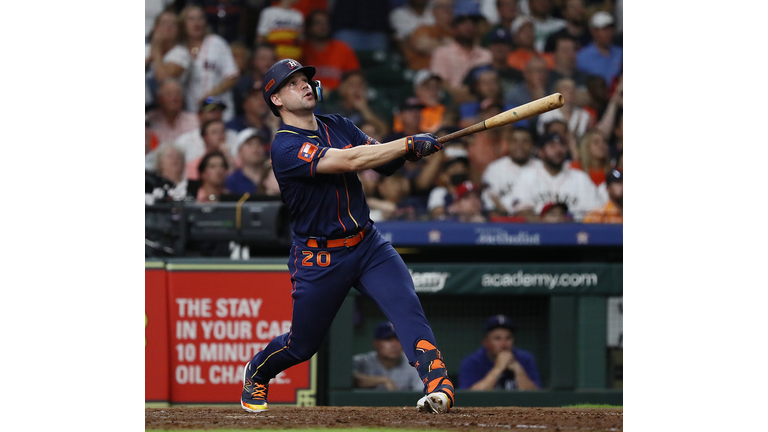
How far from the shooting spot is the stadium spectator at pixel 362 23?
333 inches

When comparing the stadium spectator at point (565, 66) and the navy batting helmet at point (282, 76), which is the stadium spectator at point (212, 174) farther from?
the stadium spectator at point (565, 66)

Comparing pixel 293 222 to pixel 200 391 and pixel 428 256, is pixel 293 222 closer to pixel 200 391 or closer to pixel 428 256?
pixel 200 391

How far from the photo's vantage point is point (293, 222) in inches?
155

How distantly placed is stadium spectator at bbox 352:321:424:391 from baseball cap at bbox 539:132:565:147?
101 inches

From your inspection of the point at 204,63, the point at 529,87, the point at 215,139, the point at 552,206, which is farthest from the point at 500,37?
the point at 215,139

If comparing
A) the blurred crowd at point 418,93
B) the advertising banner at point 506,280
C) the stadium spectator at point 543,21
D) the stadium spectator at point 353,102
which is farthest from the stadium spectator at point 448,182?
the stadium spectator at point 543,21

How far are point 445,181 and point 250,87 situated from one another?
2.08 m

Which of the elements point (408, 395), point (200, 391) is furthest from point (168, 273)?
point (408, 395)

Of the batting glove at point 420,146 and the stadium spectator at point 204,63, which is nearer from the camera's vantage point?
the batting glove at point 420,146

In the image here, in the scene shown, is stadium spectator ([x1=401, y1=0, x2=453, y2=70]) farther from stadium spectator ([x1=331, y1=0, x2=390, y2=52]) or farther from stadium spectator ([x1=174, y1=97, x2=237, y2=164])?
stadium spectator ([x1=174, y1=97, x2=237, y2=164])

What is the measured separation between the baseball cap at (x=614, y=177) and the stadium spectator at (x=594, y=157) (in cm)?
4

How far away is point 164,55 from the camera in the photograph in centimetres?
753

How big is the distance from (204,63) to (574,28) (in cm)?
381

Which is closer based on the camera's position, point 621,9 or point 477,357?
point 477,357
